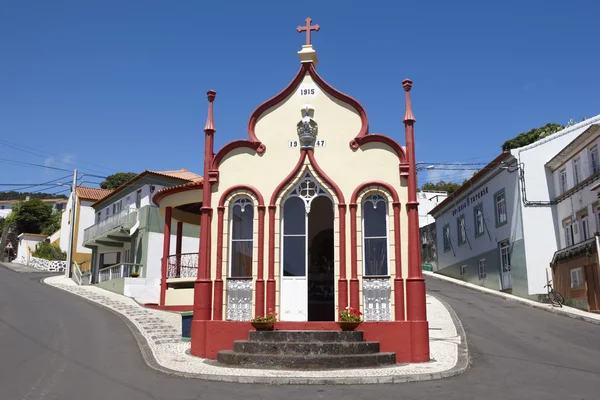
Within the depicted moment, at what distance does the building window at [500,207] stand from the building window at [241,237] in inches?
650

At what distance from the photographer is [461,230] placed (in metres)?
33.9

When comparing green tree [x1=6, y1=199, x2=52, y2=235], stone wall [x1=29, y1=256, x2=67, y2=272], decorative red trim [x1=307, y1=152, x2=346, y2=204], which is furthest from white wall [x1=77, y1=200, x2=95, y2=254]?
decorative red trim [x1=307, y1=152, x2=346, y2=204]

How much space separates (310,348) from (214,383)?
240cm

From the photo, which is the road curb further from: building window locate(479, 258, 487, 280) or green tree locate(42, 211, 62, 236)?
green tree locate(42, 211, 62, 236)

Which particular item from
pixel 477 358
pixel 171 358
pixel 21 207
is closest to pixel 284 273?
pixel 171 358

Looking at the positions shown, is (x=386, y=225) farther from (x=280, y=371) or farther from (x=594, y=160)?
(x=594, y=160)

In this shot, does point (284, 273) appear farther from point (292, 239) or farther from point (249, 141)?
point (249, 141)

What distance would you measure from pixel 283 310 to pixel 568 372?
20.1 ft

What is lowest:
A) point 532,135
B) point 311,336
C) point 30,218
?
point 311,336

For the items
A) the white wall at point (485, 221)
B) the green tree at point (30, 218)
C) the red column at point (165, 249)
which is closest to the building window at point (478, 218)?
the white wall at point (485, 221)

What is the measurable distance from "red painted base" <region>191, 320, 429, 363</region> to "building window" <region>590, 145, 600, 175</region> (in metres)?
13.7

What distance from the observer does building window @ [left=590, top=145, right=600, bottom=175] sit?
2238 centimetres

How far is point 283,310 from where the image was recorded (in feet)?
44.4

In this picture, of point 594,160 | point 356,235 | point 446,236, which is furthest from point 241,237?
point 446,236
